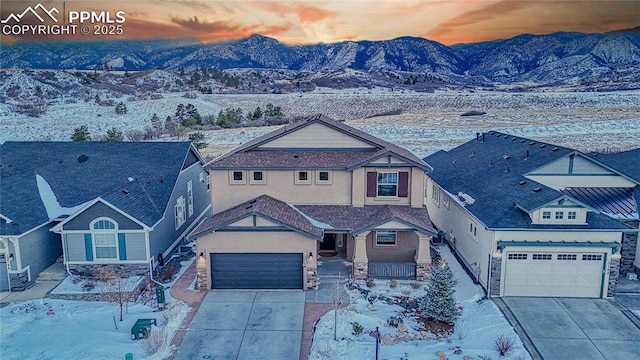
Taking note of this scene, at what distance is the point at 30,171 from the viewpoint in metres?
22.0

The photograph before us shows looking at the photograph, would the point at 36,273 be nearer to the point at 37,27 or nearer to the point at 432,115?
the point at 37,27

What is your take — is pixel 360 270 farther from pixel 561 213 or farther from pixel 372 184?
pixel 561 213

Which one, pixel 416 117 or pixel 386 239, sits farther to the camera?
pixel 416 117

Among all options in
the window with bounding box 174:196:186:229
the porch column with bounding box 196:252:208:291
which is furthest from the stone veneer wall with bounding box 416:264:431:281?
the window with bounding box 174:196:186:229

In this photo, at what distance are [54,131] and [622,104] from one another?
7817 centimetres

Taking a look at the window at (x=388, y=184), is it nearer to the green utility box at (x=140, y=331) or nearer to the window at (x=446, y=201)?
the window at (x=446, y=201)

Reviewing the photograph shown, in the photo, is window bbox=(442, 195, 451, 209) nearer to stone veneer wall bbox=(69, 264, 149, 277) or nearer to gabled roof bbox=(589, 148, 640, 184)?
gabled roof bbox=(589, 148, 640, 184)

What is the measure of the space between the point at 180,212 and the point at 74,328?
8846mm

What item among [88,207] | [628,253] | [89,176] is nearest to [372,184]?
[628,253]

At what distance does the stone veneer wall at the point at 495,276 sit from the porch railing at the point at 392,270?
3105 mm

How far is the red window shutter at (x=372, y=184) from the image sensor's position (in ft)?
66.0

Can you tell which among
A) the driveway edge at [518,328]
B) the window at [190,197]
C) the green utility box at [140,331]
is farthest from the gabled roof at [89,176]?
→ the driveway edge at [518,328]

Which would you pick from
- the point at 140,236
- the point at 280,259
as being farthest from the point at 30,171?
the point at 280,259

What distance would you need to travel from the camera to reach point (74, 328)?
49.5 ft
